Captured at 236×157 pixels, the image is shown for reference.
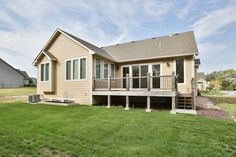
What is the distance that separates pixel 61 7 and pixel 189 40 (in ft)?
34.4

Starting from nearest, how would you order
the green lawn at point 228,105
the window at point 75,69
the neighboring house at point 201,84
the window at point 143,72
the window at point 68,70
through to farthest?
the green lawn at point 228,105 < the window at point 75,69 < the window at point 68,70 < the window at point 143,72 < the neighboring house at point 201,84

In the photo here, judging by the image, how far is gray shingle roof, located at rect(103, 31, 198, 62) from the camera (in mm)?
12578

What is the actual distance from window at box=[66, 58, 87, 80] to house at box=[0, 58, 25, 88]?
3234 centimetres

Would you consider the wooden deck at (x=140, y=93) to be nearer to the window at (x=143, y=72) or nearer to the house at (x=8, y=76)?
the window at (x=143, y=72)

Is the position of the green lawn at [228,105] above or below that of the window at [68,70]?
below

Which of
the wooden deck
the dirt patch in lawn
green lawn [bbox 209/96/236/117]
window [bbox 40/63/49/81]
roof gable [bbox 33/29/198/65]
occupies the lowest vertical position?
green lawn [bbox 209/96/236/117]

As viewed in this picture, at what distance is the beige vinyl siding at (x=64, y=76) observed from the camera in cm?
1183

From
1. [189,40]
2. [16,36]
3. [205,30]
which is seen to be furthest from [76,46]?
[205,30]

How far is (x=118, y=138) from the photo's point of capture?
486 cm

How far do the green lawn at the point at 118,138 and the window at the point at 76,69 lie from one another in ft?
19.7

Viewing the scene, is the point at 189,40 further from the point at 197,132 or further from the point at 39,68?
the point at 39,68

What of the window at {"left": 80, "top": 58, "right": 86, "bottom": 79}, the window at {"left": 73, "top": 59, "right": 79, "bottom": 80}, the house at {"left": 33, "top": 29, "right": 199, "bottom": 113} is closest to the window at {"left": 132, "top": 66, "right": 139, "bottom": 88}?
the house at {"left": 33, "top": 29, "right": 199, "bottom": 113}

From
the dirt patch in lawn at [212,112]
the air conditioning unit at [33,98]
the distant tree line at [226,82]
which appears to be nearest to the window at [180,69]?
the dirt patch in lawn at [212,112]

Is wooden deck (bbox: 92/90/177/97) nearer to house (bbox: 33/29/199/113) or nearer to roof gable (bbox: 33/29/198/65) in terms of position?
house (bbox: 33/29/199/113)
